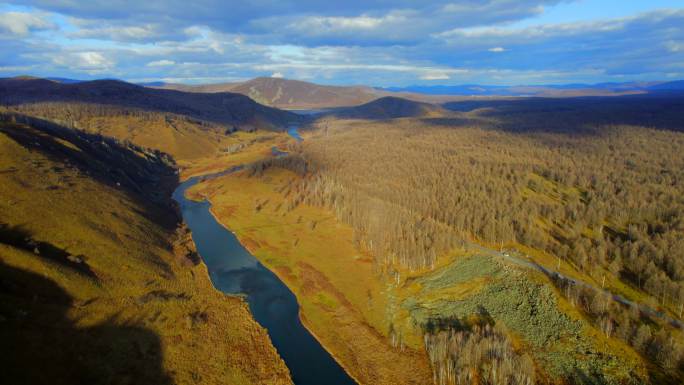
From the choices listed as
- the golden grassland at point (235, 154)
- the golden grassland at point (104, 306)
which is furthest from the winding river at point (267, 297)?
the golden grassland at point (235, 154)

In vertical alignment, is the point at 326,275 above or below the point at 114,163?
below

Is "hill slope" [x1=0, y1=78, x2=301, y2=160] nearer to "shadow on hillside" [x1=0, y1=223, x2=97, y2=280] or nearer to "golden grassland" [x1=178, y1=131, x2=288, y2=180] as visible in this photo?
"golden grassland" [x1=178, y1=131, x2=288, y2=180]

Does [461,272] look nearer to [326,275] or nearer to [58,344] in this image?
[326,275]

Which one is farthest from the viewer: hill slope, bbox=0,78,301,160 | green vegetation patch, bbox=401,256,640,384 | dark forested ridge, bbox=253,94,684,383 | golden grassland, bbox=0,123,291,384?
hill slope, bbox=0,78,301,160

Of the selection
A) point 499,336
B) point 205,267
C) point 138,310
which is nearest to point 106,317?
point 138,310

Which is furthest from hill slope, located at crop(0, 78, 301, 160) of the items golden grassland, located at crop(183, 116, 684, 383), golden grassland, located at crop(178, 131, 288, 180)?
golden grassland, located at crop(183, 116, 684, 383)

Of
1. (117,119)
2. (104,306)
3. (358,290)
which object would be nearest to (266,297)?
(358,290)

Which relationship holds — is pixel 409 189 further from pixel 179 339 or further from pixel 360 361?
pixel 179 339
